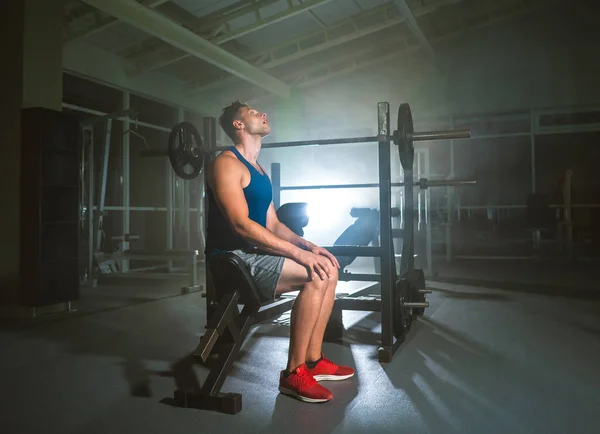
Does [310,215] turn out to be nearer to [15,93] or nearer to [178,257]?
[178,257]

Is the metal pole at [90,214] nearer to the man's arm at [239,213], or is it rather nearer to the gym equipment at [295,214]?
the gym equipment at [295,214]

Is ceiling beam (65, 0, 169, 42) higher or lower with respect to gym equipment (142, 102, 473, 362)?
higher

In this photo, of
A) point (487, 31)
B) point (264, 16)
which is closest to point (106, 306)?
point (264, 16)

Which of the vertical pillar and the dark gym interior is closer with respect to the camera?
the dark gym interior

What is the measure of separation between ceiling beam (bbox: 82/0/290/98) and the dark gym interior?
30mm

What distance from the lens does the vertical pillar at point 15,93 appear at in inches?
130

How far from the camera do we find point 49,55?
11.3 ft

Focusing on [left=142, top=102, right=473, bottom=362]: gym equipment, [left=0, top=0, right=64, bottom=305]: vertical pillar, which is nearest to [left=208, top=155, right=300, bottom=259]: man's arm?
[left=142, top=102, right=473, bottom=362]: gym equipment

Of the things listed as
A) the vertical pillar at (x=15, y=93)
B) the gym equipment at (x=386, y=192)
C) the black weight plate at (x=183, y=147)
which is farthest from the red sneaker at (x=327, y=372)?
the vertical pillar at (x=15, y=93)

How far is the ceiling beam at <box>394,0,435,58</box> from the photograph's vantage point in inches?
234

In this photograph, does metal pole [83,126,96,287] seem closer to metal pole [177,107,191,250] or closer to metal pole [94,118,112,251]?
metal pole [94,118,112,251]

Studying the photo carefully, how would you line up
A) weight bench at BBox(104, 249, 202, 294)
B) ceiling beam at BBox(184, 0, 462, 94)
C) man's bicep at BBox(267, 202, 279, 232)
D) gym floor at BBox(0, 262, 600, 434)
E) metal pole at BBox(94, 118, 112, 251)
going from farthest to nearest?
ceiling beam at BBox(184, 0, 462, 94), metal pole at BBox(94, 118, 112, 251), weight bench at BBox(104, 249, 202, 294), man's bicep at BBox(267, 202, 279, 232), gym floor at BBox(0, 262, 600, 434)

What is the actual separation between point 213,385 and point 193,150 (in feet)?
4.33

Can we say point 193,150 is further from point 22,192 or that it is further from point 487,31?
point 487,31
